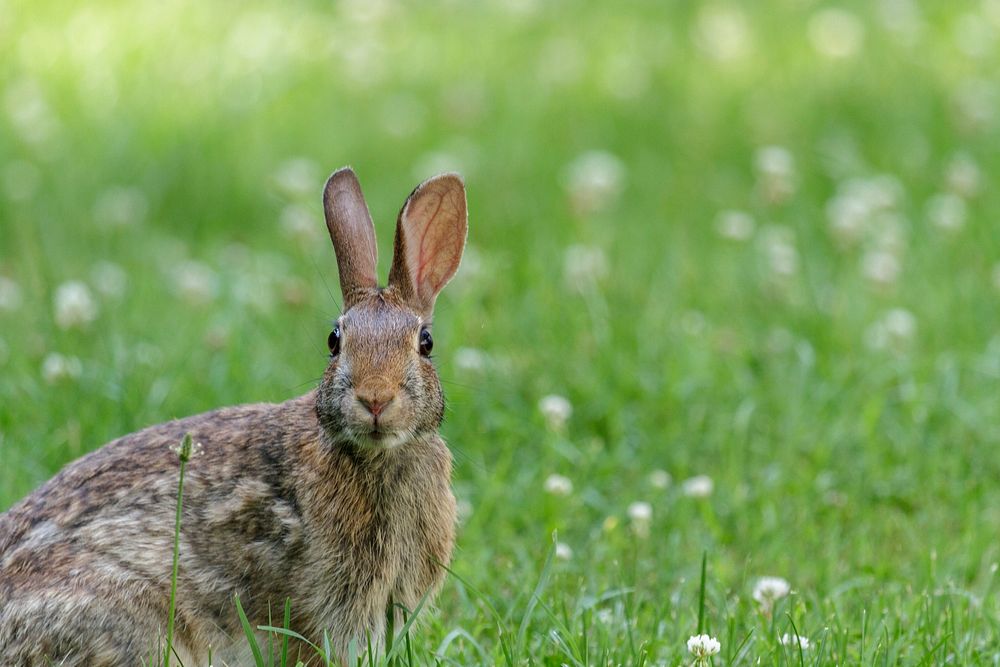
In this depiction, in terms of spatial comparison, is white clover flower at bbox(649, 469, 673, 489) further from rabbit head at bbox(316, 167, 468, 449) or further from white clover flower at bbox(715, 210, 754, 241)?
white clover flower at bbox(715, 210, 754, 241)

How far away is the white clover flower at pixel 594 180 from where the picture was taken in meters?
8.00

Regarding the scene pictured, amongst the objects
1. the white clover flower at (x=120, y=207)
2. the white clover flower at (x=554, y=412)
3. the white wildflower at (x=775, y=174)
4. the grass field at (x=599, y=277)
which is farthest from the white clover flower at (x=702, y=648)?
the white clover flower at (x=120, y=207)

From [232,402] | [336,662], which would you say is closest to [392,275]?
[336,662]

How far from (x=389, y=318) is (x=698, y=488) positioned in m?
1.79

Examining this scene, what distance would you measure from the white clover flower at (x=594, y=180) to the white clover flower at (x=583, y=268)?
22.5 inches

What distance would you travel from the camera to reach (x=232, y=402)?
583 centimetres

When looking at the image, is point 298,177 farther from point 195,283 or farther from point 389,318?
point 389,318

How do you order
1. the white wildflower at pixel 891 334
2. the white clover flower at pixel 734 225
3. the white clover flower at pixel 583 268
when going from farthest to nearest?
the white clover flower at pixel 734 225 < the white clover flower at pixel 583 268 < the white wildflower at pixel 891 334

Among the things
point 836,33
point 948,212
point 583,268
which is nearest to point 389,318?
point 583,268

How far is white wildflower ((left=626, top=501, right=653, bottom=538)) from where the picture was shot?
5.24m

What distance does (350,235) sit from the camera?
14.3 feet

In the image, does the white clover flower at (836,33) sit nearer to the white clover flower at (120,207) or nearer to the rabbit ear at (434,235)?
the white clover flower at (120,207)

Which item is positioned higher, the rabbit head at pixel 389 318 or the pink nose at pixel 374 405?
the rabbit head at pixel 389 318

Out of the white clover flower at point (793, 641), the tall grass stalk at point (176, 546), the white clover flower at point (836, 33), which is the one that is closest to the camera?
the tall grass stalk at point (176, 546)
